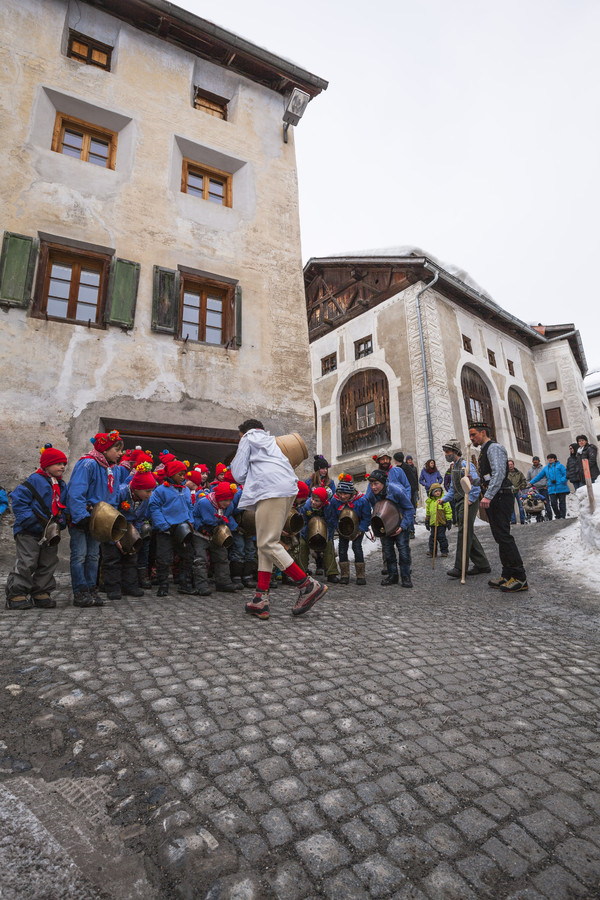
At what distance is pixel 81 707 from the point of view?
2.39m

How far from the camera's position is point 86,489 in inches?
202

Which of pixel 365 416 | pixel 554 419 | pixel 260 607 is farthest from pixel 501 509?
pixel 554 419

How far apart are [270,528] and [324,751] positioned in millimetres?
2525

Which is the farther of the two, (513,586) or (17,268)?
(17,268)

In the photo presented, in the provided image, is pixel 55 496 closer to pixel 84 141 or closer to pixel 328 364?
pixel 84 141

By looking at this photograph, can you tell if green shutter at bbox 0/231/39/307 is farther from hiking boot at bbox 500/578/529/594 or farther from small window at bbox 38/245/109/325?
hiking boot at bbox 500/578/529/594

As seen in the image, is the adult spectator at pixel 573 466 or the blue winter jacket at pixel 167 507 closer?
the blue winter jacket at pixel 167 507

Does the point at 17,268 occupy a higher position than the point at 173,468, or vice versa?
the point at 17,268

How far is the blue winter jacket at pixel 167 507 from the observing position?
5793 mm

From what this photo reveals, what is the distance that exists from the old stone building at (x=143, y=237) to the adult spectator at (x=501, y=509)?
5.12 meters

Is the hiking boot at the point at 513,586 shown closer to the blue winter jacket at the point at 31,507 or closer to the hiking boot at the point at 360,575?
the hiking boot at the point at 360,575

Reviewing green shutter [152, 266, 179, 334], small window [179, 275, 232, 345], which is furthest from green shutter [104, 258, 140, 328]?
small window [179, 275, 232, 345]

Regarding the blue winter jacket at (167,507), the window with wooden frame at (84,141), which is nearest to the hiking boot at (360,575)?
the blue winter jacket at (167,507)

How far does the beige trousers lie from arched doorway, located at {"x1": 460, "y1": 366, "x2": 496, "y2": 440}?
51.4 feet
